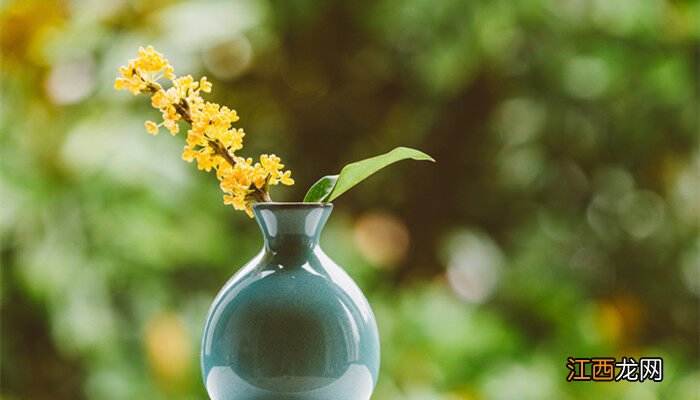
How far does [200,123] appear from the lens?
70cm

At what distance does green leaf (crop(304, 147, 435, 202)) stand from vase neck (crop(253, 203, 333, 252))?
23 mm

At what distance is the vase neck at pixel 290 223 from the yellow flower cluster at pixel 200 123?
0.02 meters

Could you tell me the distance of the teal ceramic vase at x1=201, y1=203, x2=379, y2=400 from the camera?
2.21 ft

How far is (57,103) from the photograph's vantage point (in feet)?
5.64

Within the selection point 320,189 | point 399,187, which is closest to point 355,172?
point 320,189

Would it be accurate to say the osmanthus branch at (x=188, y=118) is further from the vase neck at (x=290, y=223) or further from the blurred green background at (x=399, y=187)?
the blurred green background at (x=399, y=187)

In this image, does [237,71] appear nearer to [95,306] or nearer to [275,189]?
[275,189]

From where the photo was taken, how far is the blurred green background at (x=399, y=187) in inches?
66.7

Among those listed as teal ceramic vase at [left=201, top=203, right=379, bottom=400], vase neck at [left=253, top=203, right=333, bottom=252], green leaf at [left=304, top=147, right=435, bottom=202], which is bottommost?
teal ceramic vase at [left=201, top=203, right=379, bottom=400]

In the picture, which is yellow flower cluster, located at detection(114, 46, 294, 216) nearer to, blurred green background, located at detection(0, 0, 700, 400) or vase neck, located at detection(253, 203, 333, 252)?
vase neck, located at detection(253, 203, 333, 252)

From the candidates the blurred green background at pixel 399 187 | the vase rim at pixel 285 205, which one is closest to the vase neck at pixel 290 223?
the vase rim at pixel 285 205

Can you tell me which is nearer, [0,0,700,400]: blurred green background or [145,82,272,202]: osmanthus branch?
[145,82,272,202]: osmanthus branch

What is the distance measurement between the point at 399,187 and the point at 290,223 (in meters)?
1.56

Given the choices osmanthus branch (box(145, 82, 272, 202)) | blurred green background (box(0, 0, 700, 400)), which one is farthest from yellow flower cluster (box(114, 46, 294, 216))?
blurred green background (box(0, 0, 700, 400))
